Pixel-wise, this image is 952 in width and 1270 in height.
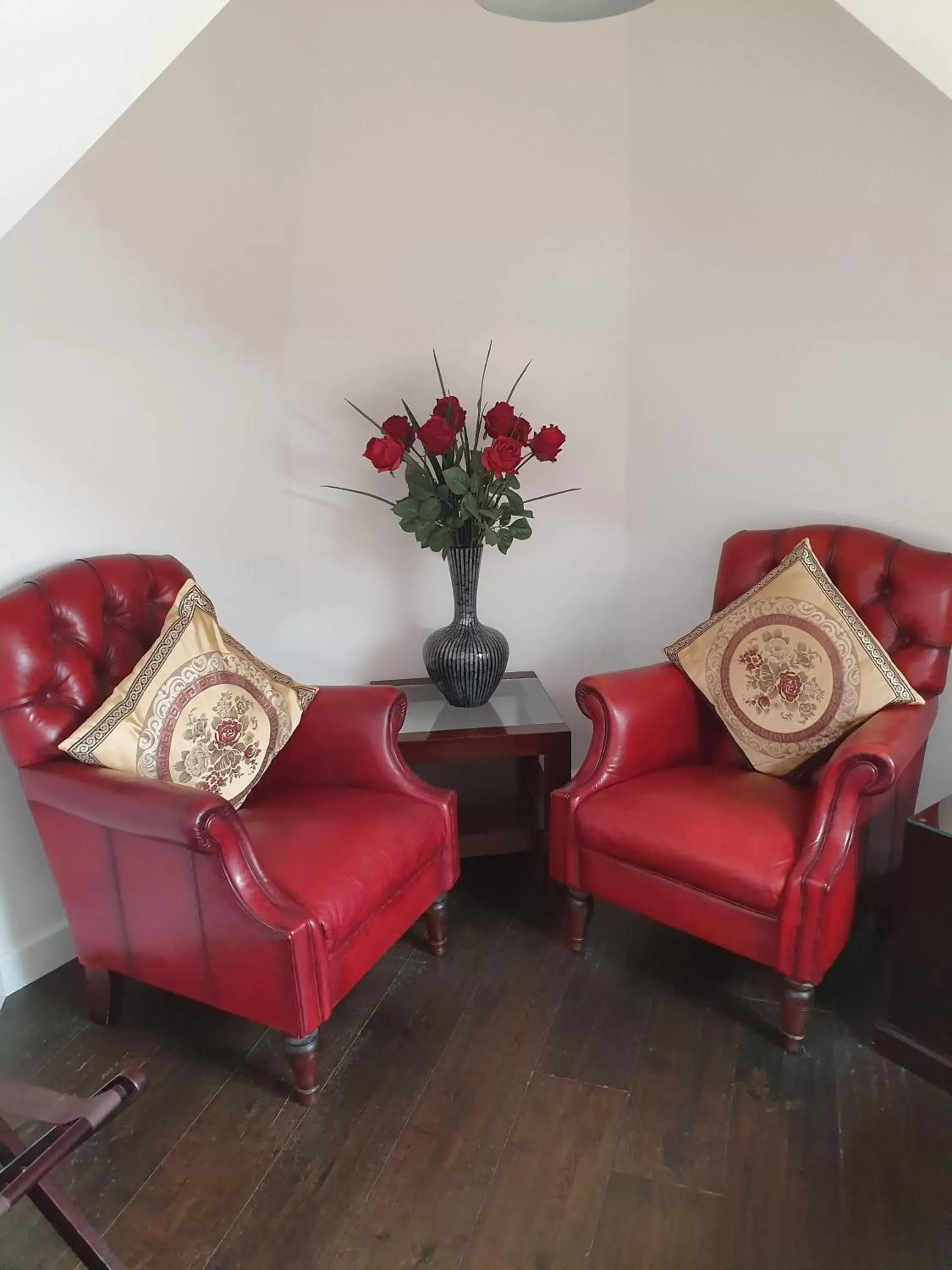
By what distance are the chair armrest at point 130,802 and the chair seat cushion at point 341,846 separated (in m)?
0.20

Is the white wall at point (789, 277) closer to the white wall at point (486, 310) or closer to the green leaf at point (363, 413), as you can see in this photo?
the white wall at point (486, 310)

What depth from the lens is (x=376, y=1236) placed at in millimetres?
1580

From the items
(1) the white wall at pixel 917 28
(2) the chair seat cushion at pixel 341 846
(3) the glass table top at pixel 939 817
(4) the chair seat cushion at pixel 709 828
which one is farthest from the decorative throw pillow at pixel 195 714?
(1) the white wall at pixel 917 28

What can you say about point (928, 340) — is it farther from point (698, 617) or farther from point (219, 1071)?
point (219, 1071)

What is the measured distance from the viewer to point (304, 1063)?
184cm

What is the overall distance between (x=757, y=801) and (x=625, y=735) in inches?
14.3

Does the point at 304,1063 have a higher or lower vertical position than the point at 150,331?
lower

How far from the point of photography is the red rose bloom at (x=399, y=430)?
2496 millimetres

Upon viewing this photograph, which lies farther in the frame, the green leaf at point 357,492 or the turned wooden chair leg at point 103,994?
the green leaf at point 357,492

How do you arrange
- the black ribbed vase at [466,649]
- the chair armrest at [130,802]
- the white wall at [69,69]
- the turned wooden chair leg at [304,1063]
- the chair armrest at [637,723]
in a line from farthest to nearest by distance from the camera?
the black ribbed vase at [466,649] → the chair armrest at [637,723] → the turned wooden chair leg at [304,1063] → the chair armrest at [130,802] → the white wall at [69,69]

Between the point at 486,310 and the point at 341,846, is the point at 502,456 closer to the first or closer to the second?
the point at 486,310

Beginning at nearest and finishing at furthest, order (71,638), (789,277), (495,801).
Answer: (71,638) < (789,277) < (495,801)

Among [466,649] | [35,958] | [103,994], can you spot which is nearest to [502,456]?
[466,649]

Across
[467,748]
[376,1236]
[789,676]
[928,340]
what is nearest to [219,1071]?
[376,1236]
